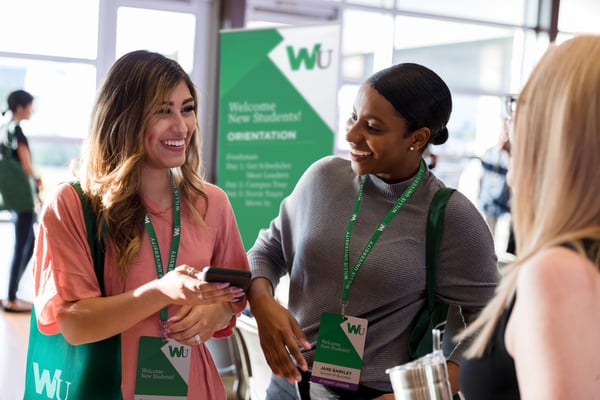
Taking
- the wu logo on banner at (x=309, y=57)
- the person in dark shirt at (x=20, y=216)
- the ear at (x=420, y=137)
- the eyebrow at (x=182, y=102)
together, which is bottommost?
the person in dark shirt at (x=20, y=216)

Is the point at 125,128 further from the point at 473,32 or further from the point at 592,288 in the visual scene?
the point at 473,32

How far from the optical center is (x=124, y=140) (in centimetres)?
181

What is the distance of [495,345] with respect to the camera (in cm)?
120

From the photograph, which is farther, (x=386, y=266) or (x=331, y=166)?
(x=331, y=166)

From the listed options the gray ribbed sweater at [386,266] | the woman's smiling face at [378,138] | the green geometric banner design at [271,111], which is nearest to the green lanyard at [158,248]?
the gray ribbed sweater at [386,266]

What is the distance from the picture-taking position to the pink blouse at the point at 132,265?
166 centimetres

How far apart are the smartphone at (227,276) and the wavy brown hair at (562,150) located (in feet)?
1.93

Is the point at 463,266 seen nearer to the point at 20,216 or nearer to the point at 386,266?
the point at 386,266

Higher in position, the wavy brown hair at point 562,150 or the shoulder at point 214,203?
the wavy brown hair at point 562,150

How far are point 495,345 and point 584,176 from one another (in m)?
0.31

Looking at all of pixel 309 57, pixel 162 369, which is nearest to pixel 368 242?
pixel 162 369

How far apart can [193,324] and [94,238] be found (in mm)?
305

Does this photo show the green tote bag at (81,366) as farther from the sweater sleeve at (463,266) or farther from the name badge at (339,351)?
the sweater sleeve at (463,266)

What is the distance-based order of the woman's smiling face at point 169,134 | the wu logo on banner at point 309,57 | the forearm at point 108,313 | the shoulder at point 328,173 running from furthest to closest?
the wu logo on banner at point 309,57 → the shoulder at point 328,173 → the woman's smiling face at point 169,134 → the forearm at point 108,313
